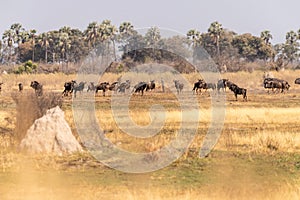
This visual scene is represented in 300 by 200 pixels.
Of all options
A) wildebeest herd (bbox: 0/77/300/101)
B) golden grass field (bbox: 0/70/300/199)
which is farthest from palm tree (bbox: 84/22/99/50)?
golden grass field (bbox: 0/70/300/199)

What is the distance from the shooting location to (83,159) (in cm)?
1652

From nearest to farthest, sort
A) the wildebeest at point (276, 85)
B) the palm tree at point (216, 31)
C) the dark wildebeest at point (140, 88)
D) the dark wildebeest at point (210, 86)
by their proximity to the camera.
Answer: the dark wildebeest at point (140, 88)
the dark wildebeest at point (210, 86)
the wildebeest at point (276, 85)
the palm tree at point (216, 31)

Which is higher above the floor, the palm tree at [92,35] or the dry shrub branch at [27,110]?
Result: the palm tree at [92,35]

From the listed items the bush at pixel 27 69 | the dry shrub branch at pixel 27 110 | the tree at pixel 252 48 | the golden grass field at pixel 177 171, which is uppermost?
the tree at pixel 252 48

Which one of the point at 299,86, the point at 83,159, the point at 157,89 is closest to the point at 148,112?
the point at 83,159

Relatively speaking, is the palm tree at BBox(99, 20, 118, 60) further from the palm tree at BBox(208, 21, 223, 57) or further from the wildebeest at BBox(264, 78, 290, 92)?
the wildebeest at BBox(264, 78, 290, 92)

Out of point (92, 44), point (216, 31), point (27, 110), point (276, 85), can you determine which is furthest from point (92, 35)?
point (27, 110)

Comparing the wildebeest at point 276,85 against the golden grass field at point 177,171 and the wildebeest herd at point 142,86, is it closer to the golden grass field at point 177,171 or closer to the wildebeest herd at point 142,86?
the wildebeest herd at point 142,86

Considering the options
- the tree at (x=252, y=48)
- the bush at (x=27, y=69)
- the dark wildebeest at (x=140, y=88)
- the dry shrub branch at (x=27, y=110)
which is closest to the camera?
the dry shrub branch at (x=27, y=110)

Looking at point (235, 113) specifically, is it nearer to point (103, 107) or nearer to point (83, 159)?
point (103, 107)

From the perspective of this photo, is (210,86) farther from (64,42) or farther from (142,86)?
(64,42)

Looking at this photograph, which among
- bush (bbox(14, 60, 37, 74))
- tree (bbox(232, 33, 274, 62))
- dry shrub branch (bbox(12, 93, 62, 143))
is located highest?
tree (bbox(232, 33, 274, 62))

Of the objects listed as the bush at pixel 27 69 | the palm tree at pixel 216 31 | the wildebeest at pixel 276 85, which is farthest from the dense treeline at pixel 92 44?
the wildebeest at pixel 276 85

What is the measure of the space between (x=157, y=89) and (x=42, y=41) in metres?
54.3
